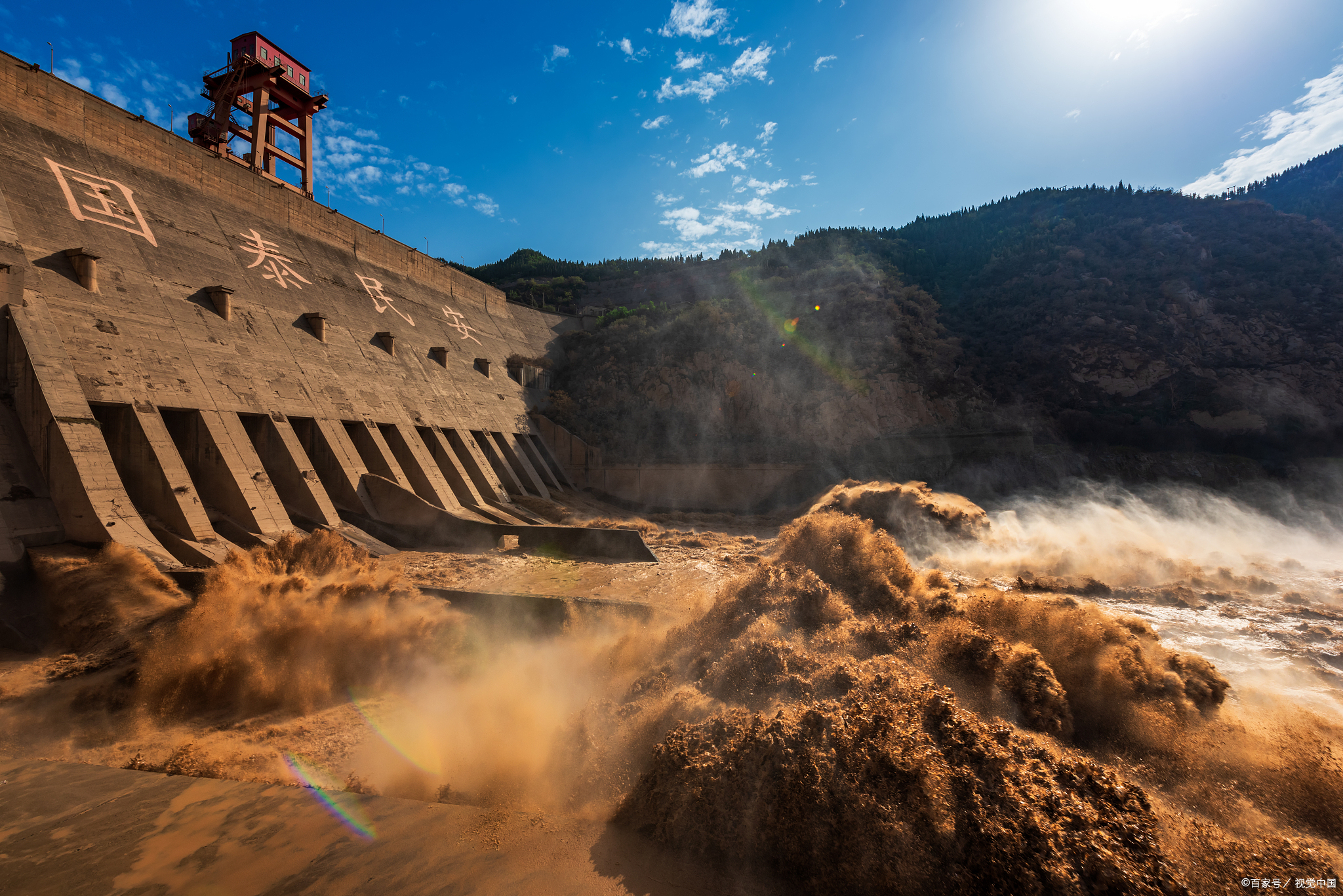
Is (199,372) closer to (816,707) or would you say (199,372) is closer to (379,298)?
(379,298)

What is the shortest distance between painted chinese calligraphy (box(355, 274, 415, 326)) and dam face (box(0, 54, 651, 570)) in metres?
0.23

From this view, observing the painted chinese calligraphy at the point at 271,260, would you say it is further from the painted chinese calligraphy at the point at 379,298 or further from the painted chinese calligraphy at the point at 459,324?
the painted chinese calligraphy at the point at 459,324

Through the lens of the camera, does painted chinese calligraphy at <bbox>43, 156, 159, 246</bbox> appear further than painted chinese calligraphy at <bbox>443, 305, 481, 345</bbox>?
No

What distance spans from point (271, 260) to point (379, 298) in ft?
15.6

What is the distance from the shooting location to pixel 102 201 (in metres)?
14.7

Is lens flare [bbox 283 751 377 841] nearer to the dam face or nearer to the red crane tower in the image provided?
the dam face

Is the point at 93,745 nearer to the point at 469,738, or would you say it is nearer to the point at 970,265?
the point at 469,738

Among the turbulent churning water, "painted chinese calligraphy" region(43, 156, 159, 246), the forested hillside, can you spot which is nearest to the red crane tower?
"painted chinese calligraphy" region(43, 156, 159, 246)

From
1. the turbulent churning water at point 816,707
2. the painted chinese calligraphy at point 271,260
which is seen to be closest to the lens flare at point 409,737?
the turbulent churning water at point 816,707

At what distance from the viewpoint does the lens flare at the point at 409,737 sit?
18.8 feet

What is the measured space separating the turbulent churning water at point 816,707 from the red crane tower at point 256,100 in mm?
24228

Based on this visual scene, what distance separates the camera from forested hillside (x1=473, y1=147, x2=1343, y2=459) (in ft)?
88.3

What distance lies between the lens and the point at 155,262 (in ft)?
48.6

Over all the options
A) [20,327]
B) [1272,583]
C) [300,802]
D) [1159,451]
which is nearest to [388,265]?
[20,327]
